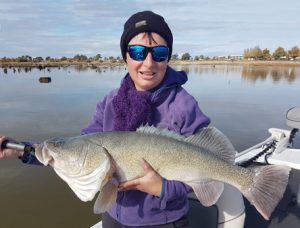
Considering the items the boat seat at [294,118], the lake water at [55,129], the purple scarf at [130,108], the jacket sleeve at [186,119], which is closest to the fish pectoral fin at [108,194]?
the jacket sleeve at [186,119]

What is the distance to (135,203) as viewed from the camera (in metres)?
A: 2.40

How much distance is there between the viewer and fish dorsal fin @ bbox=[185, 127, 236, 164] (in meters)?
2.29

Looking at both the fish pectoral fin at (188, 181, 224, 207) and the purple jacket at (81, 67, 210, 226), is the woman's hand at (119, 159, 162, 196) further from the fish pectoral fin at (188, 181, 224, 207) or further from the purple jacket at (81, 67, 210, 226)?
the fish pectoral fin at (188, 181, 224, 207)

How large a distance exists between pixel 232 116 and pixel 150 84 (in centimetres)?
1201

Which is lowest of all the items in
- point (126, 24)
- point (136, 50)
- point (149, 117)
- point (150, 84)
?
point (149, 117)

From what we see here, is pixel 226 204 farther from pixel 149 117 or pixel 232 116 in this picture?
pixel 232 116

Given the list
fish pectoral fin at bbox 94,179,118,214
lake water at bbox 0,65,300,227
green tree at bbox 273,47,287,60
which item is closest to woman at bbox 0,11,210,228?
fish pectoral fin at bbox 94,179,118,214

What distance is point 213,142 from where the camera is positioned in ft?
7.61

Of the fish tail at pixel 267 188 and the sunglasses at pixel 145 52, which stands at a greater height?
the sunglasses at pixel 145 52

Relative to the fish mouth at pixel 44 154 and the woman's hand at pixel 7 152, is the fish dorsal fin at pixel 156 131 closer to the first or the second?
the fish mouth at pixel 44 154

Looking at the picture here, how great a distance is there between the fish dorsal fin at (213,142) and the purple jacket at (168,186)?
77mm

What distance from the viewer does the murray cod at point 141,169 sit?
215cm

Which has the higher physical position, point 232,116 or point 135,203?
point 135,203

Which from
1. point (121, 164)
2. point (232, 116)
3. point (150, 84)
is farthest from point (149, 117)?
point (232, 116)
